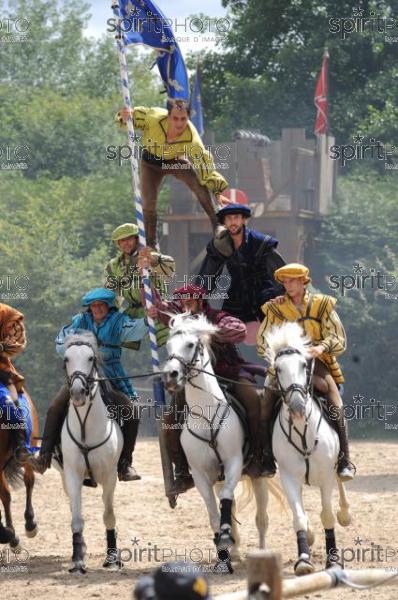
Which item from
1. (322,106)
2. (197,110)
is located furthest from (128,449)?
(322,106)

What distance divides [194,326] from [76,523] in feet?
6.66

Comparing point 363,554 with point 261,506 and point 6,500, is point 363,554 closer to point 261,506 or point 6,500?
point 261,506

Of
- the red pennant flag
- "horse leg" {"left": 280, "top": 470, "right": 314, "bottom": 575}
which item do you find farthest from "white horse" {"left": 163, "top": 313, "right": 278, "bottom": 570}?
the red pennant flag

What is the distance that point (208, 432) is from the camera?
12594 mm

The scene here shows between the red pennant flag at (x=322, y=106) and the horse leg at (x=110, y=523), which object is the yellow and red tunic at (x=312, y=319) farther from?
the red pennant flag at (x=322, y=106)

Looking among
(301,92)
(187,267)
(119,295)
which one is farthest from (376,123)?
(119,295)

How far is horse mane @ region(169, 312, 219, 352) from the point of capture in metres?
12.3

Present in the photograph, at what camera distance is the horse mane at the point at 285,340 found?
12.0m

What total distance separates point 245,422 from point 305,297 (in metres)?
1.22

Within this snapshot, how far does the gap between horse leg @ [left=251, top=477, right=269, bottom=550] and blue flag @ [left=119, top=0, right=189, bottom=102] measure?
3763mm

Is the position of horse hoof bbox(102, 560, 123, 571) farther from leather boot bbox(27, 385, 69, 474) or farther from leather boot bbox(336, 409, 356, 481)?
leather boot bbox(336, 409, 356, 481)

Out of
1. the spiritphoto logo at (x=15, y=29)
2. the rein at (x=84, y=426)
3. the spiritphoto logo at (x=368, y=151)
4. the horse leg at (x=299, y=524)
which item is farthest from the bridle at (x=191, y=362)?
the spiritphoto logo at (x=368, y=151)

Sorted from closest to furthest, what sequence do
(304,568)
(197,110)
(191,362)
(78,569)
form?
1. (304,568)
2. (191,362)
3. (78,569)
4. (197,110)

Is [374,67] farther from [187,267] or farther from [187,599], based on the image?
[187,599]
